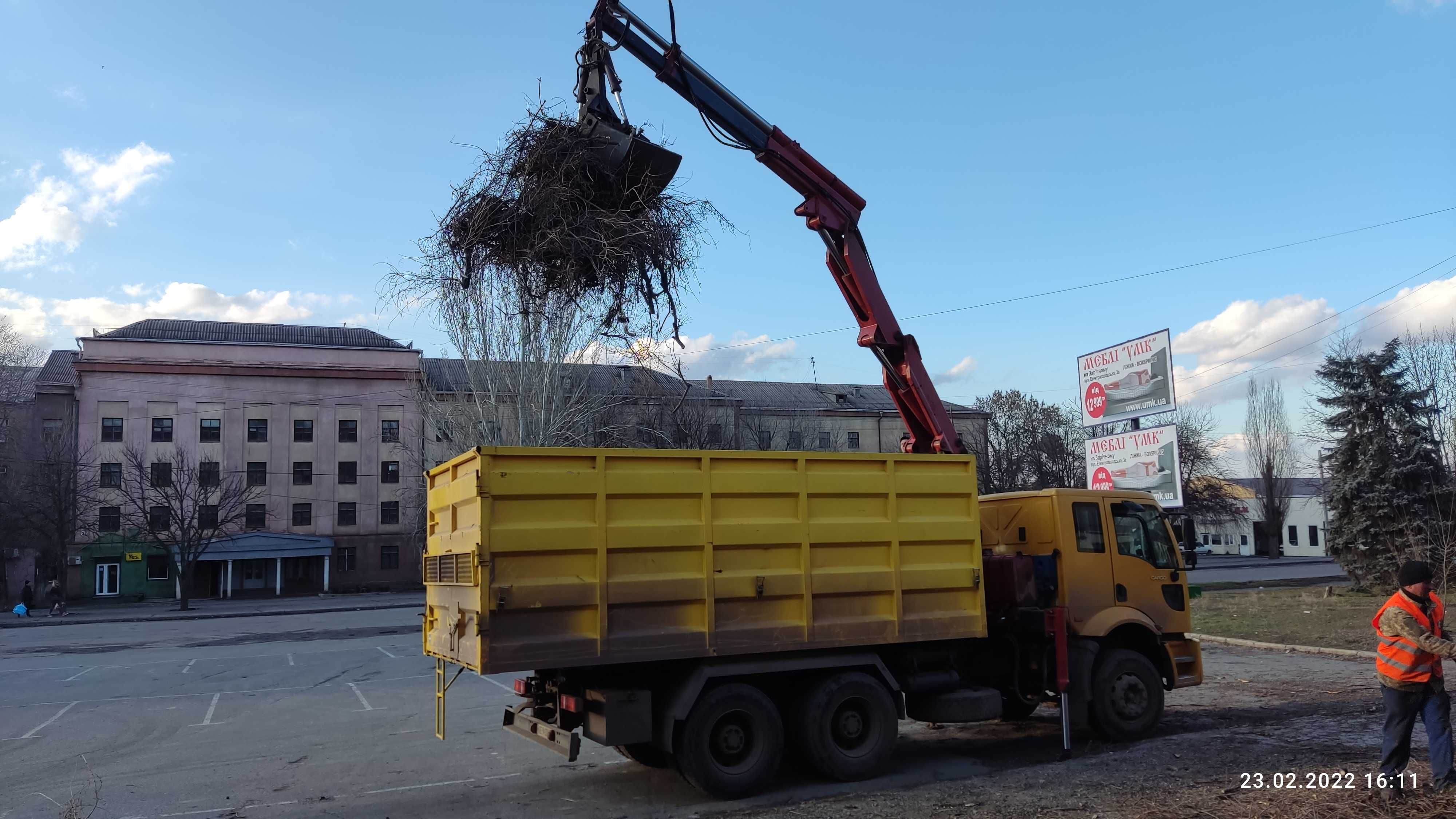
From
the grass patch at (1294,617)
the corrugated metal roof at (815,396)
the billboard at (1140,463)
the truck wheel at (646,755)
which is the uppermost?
the corrugated metal roof at (815,396)

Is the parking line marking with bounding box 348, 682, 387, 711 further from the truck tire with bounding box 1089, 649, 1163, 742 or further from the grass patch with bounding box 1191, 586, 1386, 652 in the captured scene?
the grass patch with bounding box 1191, 586, 1386, 652

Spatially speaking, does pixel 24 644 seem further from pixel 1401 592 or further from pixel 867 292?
pixel 1401 592

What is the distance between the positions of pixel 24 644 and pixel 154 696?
1489cm

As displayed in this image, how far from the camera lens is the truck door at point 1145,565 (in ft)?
31.9

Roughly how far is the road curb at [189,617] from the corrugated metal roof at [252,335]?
1755cm

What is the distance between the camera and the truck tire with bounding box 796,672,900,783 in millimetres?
7738

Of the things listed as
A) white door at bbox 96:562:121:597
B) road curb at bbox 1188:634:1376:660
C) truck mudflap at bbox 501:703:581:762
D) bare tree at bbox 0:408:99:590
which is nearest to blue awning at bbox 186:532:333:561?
white door at bbox 96:562:121:597

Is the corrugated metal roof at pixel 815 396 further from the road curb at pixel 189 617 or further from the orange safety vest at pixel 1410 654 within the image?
the orange safety vest at pixel 1410 654

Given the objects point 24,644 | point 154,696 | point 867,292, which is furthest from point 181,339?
point 867,292

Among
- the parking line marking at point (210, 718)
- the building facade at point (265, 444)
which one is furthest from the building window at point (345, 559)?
the parking line marking at point (210, 718)

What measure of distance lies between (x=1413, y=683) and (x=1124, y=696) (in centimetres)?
299

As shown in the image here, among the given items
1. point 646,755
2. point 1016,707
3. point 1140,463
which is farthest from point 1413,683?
point 1140,463

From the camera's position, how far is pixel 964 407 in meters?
60.1

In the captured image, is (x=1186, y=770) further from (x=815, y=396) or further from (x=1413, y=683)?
(x=815, y=396)
